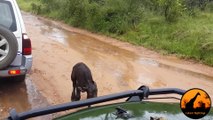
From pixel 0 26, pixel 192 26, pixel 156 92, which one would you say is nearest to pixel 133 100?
pixel 156 92

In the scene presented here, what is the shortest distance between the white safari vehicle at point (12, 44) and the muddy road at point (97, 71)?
66 centimetres

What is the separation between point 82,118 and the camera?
2.43 meters

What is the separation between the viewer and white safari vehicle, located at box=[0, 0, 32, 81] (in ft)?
19.2

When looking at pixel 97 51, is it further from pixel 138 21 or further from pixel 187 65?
pixel 138 21

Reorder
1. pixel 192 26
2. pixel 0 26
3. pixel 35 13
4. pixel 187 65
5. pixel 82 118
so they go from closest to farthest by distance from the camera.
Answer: pixel 82 118
pixel 0 26
pixel 187 65
pixel 192 26
pixel 35 13

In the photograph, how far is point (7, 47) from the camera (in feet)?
19.3

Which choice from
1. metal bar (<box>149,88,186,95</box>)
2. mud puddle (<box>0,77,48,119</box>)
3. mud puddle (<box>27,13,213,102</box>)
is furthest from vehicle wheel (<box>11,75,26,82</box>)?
metal bar (<box>149,88,186,95</box>)

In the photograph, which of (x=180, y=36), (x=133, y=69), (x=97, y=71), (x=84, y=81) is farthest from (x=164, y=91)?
(x=180, y=36)

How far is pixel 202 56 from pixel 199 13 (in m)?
4.33

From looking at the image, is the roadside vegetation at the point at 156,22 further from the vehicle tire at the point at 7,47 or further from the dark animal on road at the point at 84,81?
the vehicle tire at the point at 7,47

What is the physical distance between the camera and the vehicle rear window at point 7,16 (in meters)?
6.31

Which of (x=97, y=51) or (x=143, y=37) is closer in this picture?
(x=97, y=51)

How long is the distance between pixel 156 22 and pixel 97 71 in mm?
6733

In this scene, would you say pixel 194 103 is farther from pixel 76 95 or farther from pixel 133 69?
pixel 133 69
